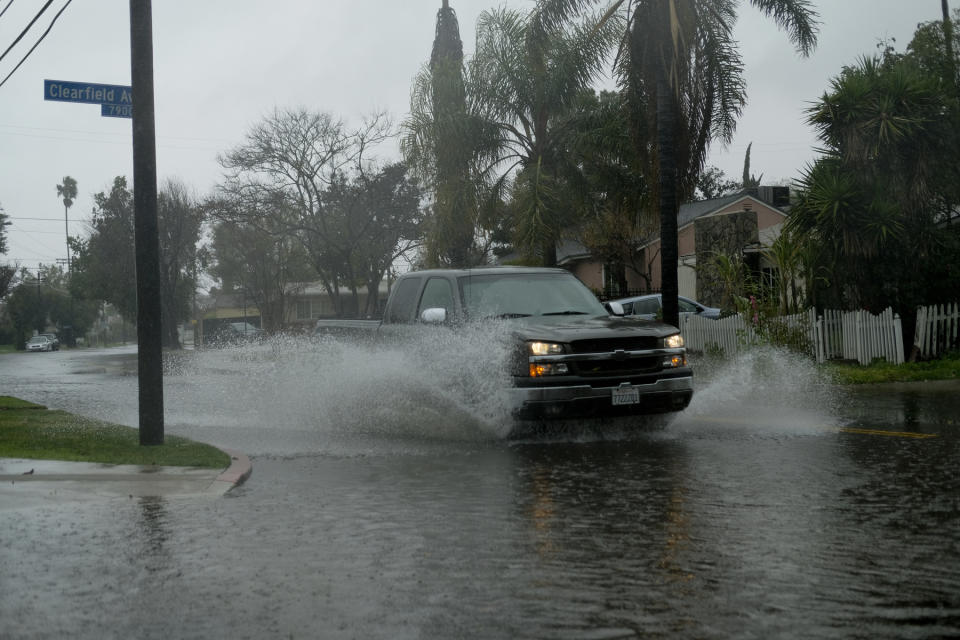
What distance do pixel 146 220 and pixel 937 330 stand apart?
50.2 feet

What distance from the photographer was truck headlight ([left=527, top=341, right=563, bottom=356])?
1059cm

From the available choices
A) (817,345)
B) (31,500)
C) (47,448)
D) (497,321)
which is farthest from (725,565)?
(817,345)

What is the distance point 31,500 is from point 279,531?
242cm

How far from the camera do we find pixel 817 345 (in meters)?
21.5

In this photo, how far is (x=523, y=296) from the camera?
40.2 ft

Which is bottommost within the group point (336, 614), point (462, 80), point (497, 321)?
point (336, 614)

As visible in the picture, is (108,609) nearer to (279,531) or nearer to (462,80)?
(279,531)

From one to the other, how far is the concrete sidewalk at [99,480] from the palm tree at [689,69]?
12.9m

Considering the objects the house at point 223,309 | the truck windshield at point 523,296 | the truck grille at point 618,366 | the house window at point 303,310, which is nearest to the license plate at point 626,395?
the truck grille at point 618,366

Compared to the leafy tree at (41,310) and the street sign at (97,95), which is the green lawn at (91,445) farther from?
the leafy tree at (41,310)

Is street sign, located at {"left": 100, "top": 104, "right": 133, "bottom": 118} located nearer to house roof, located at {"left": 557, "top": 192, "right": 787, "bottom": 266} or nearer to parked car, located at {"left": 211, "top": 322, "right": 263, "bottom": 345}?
house roof, located at {"left": 557, "top": 192, "right": 787, "bottom": 266}

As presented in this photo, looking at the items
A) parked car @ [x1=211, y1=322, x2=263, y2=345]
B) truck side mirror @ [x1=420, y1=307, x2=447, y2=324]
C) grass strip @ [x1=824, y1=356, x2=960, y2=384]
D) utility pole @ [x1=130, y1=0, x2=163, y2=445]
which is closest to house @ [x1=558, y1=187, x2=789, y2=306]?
grass strip @ [x1=824, y1=356, x2=960, y2=384]

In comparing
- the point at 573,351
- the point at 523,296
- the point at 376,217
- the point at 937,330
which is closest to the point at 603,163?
the point at 937,330

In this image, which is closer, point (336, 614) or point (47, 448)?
point (336, 614)
